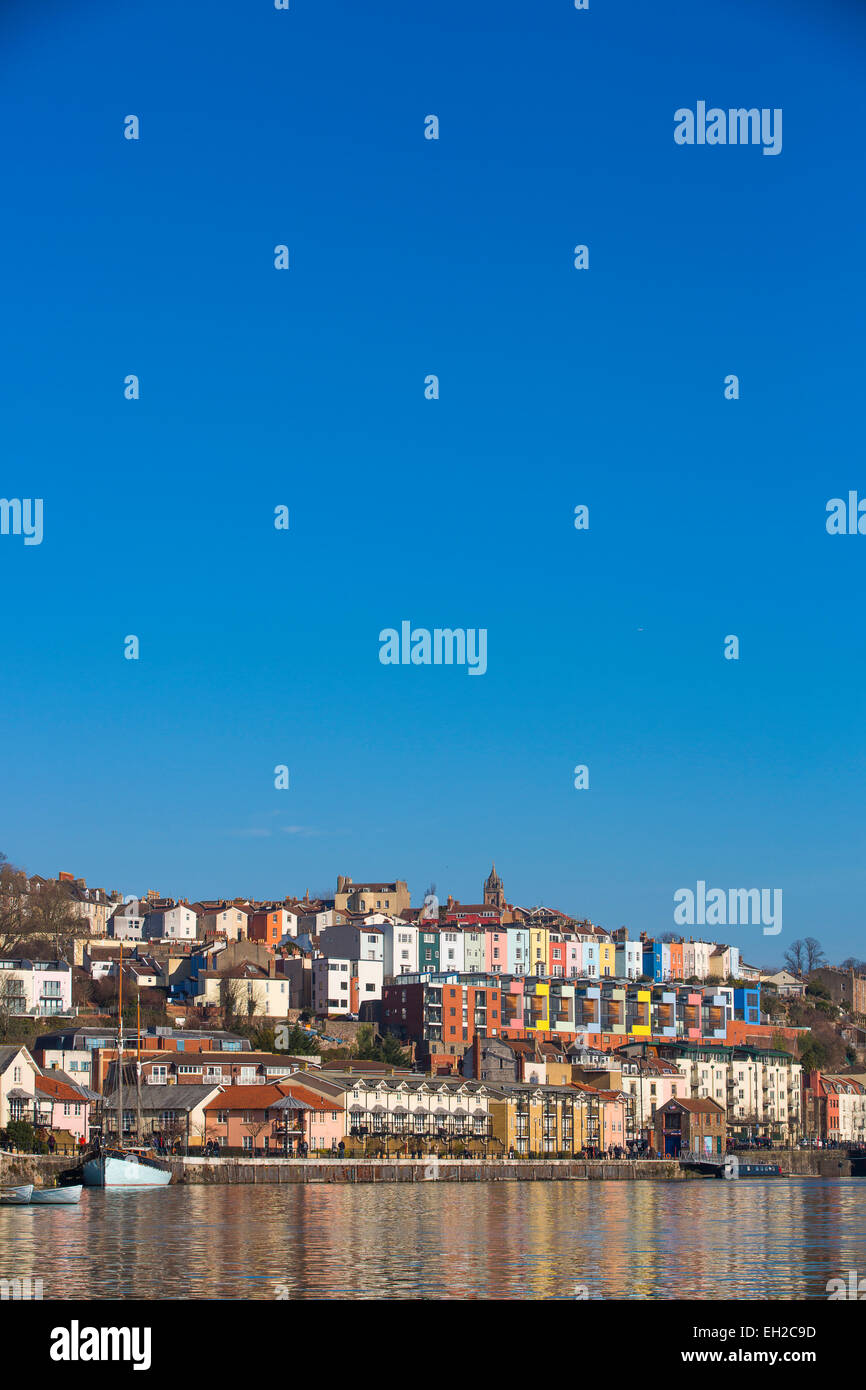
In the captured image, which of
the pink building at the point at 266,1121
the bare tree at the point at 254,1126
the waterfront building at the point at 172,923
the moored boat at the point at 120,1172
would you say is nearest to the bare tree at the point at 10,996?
the pink building at the point at 266,1121

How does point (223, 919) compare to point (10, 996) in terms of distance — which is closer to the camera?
point (10, 996)

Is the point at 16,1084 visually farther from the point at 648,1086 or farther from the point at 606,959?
the point at 606,959

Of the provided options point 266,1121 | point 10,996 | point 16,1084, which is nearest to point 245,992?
point 10,996

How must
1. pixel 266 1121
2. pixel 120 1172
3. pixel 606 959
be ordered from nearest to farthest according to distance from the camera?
1. pixel 120 1172
2. pixel 266 1121
3. pixel 606 959

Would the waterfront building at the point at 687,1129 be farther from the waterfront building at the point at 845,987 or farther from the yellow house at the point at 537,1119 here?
the waterfront building at the point at 845,987

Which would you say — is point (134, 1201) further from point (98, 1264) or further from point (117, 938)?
point (117, 938)

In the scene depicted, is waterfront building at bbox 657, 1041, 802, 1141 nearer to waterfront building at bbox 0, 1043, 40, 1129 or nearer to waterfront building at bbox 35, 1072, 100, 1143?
waterfront building at bbox 35, 1072, 100, 1143
